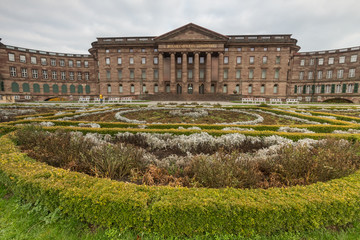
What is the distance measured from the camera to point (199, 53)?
39281 mm

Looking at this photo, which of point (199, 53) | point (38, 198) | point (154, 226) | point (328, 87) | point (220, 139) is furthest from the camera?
point (328, 87)

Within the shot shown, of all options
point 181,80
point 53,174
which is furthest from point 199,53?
point 53,174

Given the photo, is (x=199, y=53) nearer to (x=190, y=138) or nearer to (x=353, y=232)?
(x=190, y=138)

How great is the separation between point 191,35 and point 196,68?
7.37 m

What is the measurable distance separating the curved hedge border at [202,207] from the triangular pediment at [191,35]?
4067cm

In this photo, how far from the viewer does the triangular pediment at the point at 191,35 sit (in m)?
37.9

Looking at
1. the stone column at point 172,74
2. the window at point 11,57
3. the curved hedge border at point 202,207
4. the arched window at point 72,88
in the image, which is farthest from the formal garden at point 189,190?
the window at point 11,57

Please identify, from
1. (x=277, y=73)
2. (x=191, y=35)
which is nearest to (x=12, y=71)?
(x=191, y=35)

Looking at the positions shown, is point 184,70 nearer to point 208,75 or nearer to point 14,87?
point 208,75

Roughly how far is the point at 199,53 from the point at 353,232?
1605 inches

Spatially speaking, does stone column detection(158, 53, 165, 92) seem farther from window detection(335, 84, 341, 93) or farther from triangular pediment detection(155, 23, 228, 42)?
window detection(335, 84, 341, 93)

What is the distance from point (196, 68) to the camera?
3959cm

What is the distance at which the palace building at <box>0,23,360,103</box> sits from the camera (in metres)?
39.3

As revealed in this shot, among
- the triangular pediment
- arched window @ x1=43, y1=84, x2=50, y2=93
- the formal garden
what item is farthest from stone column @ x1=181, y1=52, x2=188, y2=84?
the formal garden
